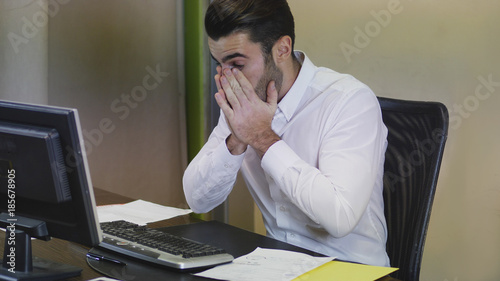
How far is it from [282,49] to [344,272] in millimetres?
746

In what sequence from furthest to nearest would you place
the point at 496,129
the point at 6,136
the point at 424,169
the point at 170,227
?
1. the point at 496,129
2. the point at 170,227
3. the point at 424,169
4. the point at 6,136

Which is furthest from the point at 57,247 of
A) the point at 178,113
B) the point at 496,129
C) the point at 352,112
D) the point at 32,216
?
the point at 178,113

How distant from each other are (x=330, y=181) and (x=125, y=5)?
1.97 metres

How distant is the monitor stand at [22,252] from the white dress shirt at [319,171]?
59 cm

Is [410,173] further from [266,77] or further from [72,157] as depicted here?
[72,157]

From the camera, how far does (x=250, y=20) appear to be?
1692 millimetres

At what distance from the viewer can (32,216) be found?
3.89 feet

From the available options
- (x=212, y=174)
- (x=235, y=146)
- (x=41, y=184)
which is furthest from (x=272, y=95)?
(x=41, y=184)

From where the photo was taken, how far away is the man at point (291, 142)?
4.92ft

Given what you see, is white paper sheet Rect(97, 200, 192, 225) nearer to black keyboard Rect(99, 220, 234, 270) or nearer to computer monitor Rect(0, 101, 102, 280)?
black keyboard Rect(99, 220, 234, 270)

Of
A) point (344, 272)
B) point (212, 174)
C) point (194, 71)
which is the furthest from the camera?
point (194, 71)

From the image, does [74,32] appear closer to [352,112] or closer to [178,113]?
[178,113]

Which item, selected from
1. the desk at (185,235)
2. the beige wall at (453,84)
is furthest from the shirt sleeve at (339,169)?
the beige wall at (453,84)

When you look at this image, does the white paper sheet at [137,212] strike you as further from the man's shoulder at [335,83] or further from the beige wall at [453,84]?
the beige wall at [453,84]
